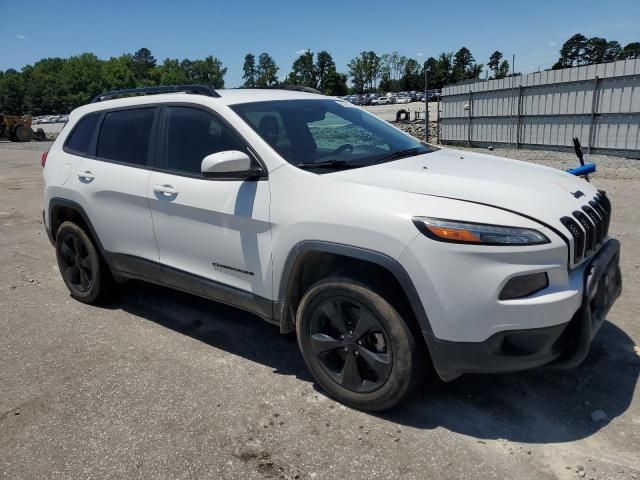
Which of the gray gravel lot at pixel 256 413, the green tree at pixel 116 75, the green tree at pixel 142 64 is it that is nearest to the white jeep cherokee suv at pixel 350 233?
the gray gravel lot at pixel 256 413

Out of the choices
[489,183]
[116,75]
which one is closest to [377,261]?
[489,183]

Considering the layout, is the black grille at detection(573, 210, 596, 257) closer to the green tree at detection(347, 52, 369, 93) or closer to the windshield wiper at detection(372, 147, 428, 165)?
the windshield wiper at detection(372, 147, 428, 165)

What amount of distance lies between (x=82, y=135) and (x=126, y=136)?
27.7 inches

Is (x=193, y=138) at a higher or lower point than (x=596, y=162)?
higher

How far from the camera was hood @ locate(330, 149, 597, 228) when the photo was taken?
8.84 feet

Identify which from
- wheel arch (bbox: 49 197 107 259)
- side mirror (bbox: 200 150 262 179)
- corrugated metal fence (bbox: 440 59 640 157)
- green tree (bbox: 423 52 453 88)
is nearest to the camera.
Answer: side mirror (bbox: 200 150 262 179)

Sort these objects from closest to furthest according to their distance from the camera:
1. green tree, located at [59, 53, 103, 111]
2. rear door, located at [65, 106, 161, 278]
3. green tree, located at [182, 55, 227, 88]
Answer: rear door, located at [65, 106, 161, 278], green tree, located at [59, 53, 103, 111], green tree, located at [182, 55, 227, 88]

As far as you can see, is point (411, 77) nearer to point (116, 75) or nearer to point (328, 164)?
point (116, 75)

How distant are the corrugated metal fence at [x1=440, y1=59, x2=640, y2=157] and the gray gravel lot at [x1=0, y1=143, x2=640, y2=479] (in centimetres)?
1076

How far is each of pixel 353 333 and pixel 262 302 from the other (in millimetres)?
693

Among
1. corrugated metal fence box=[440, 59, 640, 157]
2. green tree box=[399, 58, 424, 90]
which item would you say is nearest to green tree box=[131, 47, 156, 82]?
green tree box=[399, 58, 424, 90]

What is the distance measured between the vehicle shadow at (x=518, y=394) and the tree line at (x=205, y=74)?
98.2 m

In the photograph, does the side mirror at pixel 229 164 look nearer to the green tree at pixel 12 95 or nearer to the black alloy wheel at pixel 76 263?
the black alloy wheel at pixel 76 263

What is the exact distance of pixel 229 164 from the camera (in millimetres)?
3115
